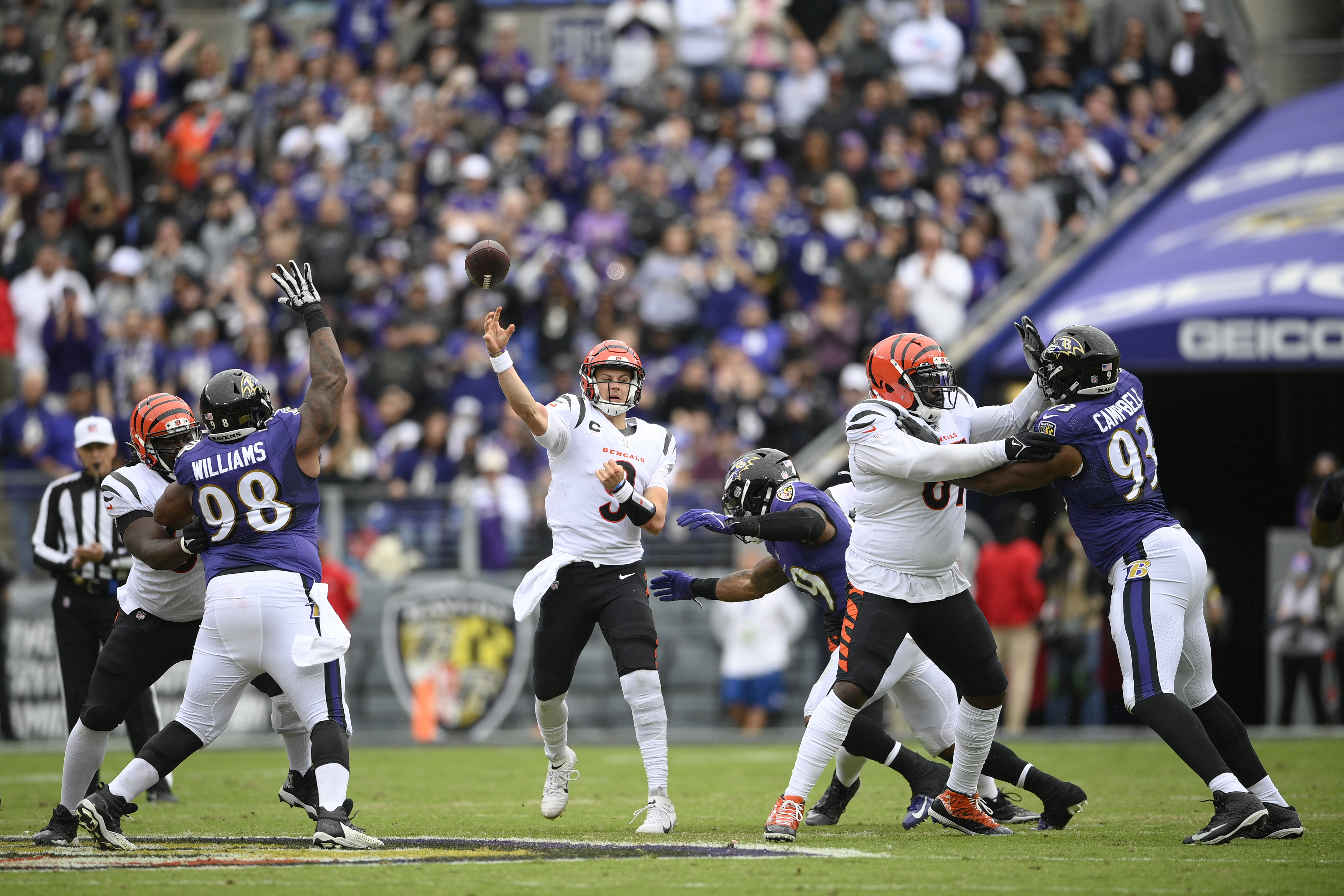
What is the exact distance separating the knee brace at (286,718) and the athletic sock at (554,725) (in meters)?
1.19

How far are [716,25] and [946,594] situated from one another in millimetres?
14202

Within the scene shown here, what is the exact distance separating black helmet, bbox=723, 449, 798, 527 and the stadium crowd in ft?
24.6

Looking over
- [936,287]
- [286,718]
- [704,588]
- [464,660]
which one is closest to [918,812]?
[704,588]

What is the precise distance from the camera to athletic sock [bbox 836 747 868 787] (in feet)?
28.3

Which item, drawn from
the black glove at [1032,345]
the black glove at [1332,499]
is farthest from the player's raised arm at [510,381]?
the black glove at [1332,499]

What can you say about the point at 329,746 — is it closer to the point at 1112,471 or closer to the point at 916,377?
the point at 916,377

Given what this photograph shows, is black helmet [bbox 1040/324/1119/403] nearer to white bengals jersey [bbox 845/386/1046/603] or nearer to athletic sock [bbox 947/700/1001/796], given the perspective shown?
white bengals jersey [bbox 845/386/1046/603]

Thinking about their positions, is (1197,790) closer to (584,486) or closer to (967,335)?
(584,486)

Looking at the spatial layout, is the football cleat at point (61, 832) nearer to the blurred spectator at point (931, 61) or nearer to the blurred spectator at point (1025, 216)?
the blurred spectator at point (1025, 216)

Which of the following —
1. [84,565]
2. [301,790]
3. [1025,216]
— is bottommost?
[301,790]

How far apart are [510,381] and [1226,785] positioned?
3733 mm

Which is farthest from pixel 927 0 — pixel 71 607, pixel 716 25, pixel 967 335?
pixel 71 607

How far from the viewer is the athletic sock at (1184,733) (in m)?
7.57

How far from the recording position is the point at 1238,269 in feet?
50.1
